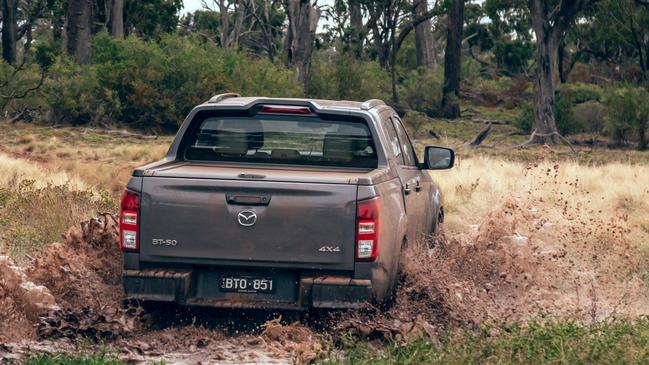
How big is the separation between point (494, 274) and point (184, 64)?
70.1 ft

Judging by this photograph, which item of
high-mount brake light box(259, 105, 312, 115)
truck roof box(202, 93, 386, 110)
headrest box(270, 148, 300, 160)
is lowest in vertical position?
headrest box(270, 148, 300, 160)

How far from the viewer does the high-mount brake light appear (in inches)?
328

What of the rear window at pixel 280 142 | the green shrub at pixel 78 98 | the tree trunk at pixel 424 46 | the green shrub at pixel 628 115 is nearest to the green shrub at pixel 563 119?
the green shrub at pixel 628 115

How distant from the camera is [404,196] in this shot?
8219mm

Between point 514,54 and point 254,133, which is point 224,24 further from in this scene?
point 254,133

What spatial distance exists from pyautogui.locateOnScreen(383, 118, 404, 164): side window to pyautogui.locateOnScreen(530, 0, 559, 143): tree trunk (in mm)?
22341

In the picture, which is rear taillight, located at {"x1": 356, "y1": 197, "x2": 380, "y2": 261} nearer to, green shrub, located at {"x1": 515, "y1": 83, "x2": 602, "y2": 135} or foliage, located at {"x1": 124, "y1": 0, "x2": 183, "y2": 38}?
green shrub, located at {"x1": 515, "y1": 83, "x2": 602, "y2": 135}

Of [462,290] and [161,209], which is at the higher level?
[161,209]

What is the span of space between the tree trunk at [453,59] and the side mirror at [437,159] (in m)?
31.4

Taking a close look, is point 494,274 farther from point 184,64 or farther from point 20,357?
point 184,64

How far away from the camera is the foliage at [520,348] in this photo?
6.53 m

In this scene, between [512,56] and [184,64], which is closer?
[184,64]

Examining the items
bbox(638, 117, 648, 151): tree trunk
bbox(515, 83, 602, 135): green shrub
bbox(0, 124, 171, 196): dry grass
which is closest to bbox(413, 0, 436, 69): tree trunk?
bbox(515, 83, 602, 135): green shrub

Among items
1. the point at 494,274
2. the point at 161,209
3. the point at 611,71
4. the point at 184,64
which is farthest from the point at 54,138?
the point at 611,71
